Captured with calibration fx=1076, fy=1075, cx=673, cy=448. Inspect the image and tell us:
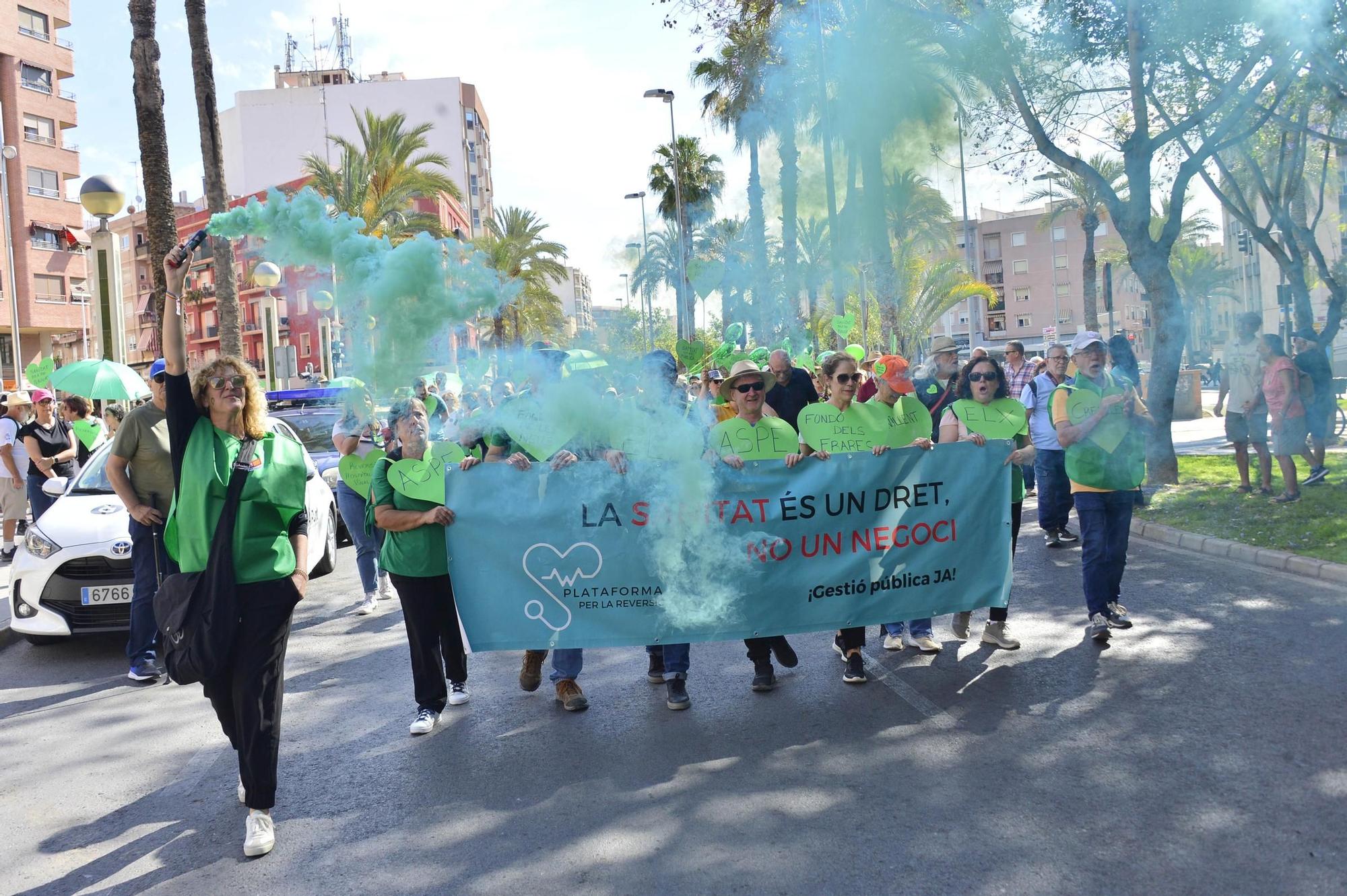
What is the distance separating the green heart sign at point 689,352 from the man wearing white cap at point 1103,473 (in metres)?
4.11

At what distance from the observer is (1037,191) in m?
40.2

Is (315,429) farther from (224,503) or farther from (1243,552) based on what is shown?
(1243,552)

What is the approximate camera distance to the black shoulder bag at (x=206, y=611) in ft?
13.2

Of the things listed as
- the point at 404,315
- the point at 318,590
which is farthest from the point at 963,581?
the point at 318,590

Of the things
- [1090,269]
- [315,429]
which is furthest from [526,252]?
[1090,269]

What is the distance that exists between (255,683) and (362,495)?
4.23 m

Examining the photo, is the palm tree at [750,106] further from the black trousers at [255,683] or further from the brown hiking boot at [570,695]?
the black trousers at [255,683]

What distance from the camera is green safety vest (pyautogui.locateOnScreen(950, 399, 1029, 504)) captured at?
6.36m

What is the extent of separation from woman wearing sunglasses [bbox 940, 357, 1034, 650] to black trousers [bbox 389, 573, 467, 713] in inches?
118

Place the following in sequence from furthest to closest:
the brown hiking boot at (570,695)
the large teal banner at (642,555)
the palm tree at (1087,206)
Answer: the palm tree at (1087,206) < the brown hiking boot at (570,695) < the large teal banner at (642,555)

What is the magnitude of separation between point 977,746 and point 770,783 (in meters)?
1.00

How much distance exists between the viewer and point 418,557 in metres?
5.46

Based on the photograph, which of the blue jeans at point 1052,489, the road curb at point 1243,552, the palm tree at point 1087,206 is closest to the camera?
the road curb at point 1243,552

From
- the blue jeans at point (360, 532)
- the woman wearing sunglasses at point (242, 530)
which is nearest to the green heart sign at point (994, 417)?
the woman wearing sunglasses at point (242, 530)
